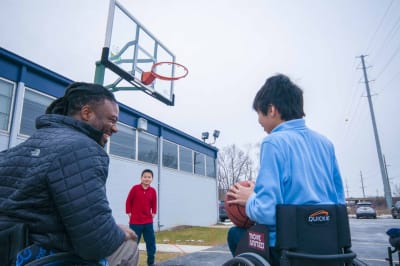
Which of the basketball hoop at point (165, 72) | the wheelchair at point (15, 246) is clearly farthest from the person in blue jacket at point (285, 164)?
the basketball hoop at point (165, 72)

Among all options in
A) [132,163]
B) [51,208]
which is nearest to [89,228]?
[51,208]

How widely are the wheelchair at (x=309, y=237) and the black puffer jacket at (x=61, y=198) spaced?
2.86 feet

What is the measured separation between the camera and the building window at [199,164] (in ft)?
54.2

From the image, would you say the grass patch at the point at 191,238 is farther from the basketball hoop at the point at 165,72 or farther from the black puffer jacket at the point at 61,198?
the black puffer jacket at the point at 61,198

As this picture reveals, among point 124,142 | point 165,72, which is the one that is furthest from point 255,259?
point 124,142

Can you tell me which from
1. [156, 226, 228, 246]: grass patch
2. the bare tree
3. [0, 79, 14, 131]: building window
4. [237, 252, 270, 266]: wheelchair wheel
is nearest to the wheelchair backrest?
[237, 252, 270, 266]: wheelchair wheel

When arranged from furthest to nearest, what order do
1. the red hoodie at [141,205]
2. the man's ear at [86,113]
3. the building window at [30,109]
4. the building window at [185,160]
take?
1. the building window at [185,160]
2. the building window at [30,109]
3. the red hoodie at [141,205]
4. the man's ear at [86,113]

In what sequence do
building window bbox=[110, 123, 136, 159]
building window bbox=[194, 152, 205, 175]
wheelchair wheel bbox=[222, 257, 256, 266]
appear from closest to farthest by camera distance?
1. wheelchair wheel bbox=[222, 257, 256, 266]
2. building window bbox=[110, 123, 136, 159]
3. building window bbox=[194, 152, 205, 175]

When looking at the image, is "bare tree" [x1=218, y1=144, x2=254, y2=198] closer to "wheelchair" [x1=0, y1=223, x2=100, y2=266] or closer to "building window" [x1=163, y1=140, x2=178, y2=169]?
"building window" [x1=163, y1=140, x2=178, y2=169]

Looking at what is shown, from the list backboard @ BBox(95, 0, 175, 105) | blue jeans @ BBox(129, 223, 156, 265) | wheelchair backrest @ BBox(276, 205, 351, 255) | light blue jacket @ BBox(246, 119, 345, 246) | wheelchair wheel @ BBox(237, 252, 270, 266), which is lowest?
blue jeans @ BBox(129, 223, 156, 265)

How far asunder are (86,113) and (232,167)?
4217 cm

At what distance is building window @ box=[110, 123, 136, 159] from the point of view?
1063 cm

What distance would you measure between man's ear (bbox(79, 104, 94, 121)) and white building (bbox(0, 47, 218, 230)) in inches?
265

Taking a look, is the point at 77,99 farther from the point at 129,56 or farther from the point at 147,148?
the point at 147,148
